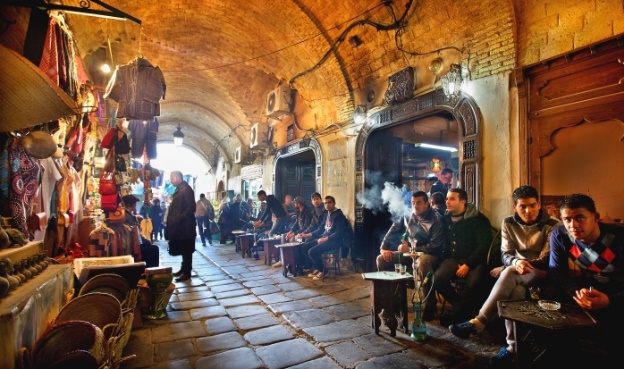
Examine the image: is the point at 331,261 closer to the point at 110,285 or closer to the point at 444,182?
the point at 444,182

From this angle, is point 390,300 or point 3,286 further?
point 390,300

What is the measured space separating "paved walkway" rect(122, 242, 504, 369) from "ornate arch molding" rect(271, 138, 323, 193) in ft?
14.0

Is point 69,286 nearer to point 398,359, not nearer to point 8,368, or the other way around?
point 8,368

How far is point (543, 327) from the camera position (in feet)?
7.14

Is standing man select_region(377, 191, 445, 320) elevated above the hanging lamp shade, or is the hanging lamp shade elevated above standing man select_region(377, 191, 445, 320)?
the hanging lamp shade

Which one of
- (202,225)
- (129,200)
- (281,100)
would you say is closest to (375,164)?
(281,100)

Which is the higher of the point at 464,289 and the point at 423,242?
the point at 423,242

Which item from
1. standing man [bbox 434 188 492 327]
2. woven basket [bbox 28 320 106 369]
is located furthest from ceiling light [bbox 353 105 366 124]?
woven basket [bbox 28 320 106 369]

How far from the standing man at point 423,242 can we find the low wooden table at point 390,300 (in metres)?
0.60

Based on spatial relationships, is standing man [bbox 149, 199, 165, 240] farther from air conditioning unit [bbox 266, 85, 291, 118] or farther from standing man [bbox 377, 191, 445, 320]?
standing man [bbox 377, 191, 445, 320]

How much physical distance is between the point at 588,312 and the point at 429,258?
1911 mm

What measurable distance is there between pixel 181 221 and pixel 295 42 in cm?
541

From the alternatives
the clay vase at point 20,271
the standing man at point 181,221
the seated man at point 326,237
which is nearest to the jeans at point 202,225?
the standing man at point 181,221

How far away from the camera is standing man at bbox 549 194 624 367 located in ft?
7.98
